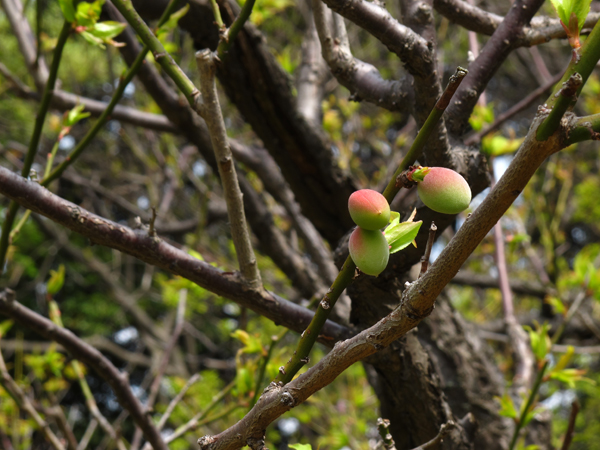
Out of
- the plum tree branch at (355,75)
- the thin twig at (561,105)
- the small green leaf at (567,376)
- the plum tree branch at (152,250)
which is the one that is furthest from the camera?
the small green leaf at (567,376)

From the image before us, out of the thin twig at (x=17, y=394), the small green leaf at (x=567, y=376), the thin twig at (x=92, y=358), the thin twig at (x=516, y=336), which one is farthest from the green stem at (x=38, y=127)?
the thin twig at (x=516, y=336)

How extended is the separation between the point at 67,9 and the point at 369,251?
85cm

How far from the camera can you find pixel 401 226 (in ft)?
2.27

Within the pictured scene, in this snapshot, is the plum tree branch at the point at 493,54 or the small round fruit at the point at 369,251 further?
the plum tree branch at the point at 493,54

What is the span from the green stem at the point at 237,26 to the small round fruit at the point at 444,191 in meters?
0.46

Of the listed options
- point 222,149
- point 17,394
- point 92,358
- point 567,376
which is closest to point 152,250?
point 222,149

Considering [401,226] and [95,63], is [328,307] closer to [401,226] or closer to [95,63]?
[401,226]

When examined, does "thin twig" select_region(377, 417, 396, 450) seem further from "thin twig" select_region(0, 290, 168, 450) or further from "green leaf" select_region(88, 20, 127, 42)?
"green leaf" select_region(88, 20, 127, 42)

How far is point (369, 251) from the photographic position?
0.61 meters

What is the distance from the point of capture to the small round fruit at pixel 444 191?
60 cm

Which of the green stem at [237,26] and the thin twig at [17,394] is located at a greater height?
the green stem at [237,26]

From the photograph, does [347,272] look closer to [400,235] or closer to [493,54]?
[400,235]

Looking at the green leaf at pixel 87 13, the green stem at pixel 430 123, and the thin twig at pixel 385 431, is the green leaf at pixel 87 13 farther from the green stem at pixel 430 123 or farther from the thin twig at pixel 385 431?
the thin twig at pixel 385 431

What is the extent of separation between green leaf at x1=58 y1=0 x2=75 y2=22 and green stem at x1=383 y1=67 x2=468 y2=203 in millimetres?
810
